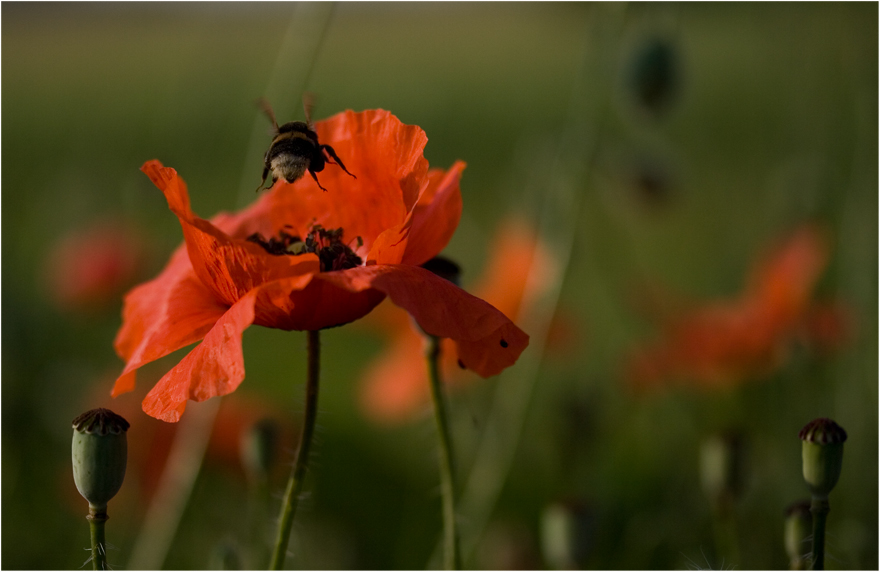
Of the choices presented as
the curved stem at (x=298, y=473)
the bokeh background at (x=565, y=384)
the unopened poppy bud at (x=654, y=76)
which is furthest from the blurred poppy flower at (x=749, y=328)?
the curved stem at (x=298, y=473)

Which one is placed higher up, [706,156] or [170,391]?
[706,156]

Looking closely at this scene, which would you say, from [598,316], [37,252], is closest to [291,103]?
[598,316]

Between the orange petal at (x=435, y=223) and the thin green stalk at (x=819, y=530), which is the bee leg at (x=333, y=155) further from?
the thin green stalk at (x=819, y=530)

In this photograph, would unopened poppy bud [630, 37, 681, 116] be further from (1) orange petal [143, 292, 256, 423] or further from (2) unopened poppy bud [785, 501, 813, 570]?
(1) orange petal [143, 292, 256, 423]

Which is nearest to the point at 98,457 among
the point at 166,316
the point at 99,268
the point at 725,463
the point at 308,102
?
the point at 166,316

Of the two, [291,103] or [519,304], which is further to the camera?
[519,304]

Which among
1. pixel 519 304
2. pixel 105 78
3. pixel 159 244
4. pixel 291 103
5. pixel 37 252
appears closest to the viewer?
pixel 291 103

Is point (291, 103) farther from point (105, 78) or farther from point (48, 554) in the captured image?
point (105, 78)
